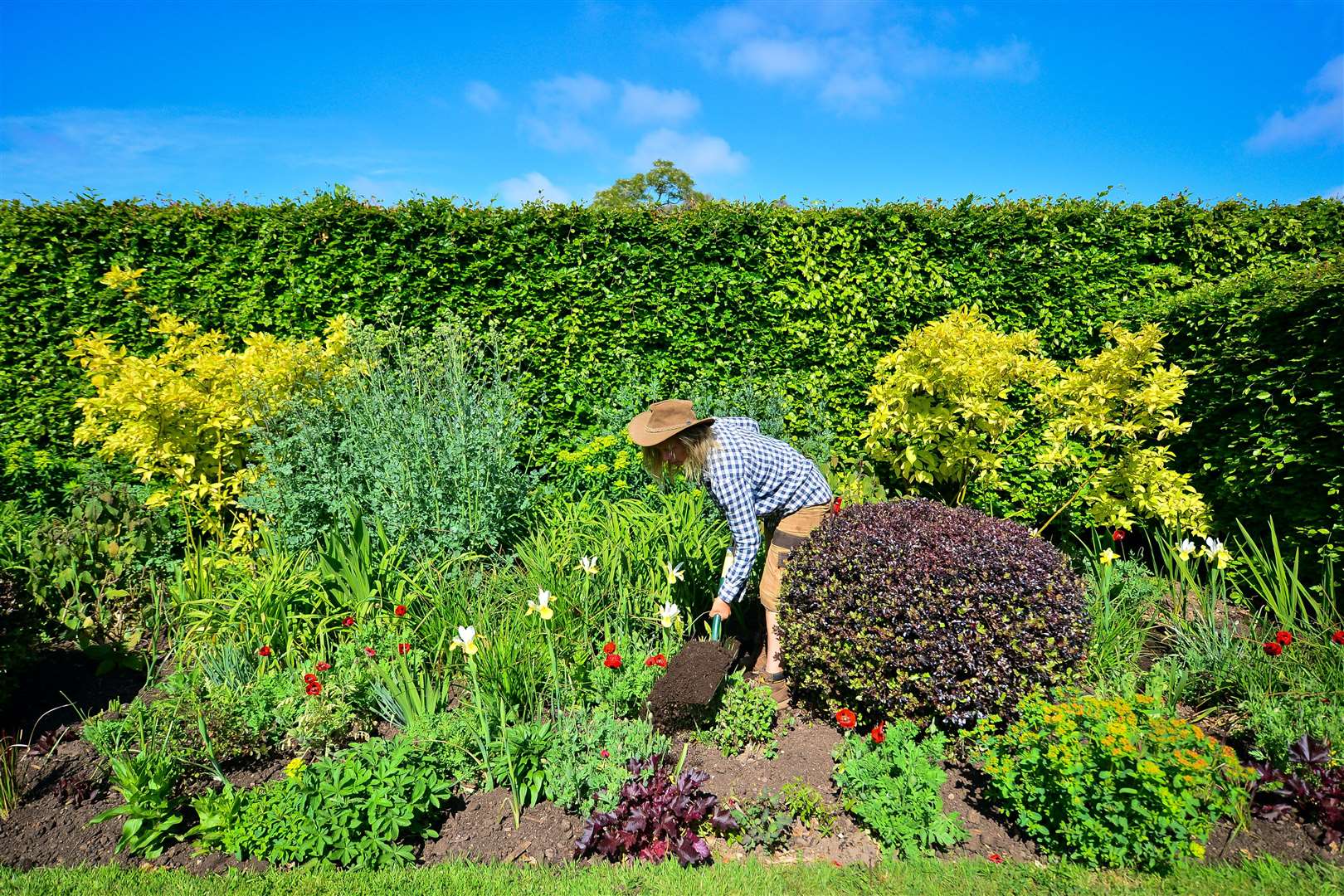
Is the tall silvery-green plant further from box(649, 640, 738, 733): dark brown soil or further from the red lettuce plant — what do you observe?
the red lettuce plant

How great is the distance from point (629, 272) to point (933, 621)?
3.95 metres

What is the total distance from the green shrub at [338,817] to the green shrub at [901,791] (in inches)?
66.1

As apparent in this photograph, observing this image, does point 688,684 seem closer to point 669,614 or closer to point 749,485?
point 669,614

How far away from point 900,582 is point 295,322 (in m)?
5.45

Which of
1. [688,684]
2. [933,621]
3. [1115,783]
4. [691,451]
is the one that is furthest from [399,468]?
[1115,783]

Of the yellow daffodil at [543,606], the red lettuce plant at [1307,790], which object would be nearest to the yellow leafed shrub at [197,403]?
the yellow daffodil at [543,606]

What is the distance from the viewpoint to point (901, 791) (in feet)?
9.20

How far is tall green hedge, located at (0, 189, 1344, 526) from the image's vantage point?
235 inches

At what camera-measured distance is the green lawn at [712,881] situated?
2414 mm

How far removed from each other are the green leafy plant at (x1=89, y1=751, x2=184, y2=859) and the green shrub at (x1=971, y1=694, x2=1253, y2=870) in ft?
10.5

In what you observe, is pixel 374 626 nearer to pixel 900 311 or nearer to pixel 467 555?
pixel 467 555

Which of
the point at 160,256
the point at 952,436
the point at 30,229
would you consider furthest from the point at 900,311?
the point at 30,229

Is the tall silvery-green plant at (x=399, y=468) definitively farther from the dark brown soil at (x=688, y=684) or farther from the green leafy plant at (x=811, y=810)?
the green leafy plant at (x=811, y=810)

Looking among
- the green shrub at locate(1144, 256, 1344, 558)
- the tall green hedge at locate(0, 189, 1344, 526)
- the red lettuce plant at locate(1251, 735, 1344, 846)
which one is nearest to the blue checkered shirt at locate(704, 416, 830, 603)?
the red lettuce plant at locate(1251, 735, 1344, 846)
